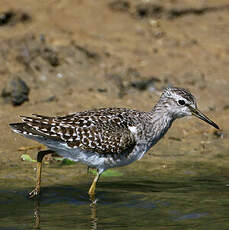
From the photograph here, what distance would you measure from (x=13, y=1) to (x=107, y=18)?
2479 millimetres

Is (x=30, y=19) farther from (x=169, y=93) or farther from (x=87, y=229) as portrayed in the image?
(x=87, y=229)

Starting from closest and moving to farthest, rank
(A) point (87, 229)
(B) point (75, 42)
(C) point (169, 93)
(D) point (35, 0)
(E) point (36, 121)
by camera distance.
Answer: (A) point (87, 229) → (E) point (36, 121) → (C) point (169, 93) → (B) point (75, 42) → (D) point (35, 0)

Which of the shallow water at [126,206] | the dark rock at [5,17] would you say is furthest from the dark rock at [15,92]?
the shallow water at [126,206]

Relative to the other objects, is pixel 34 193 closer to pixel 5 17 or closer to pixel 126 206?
pixel 126 206

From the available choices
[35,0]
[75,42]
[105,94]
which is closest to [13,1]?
[35,0]

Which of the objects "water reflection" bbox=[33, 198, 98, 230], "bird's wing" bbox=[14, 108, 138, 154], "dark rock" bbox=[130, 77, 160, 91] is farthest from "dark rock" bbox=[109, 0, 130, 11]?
"water reflection" bbox=[33, 198, 98, 230]

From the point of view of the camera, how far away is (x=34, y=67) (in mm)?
13852

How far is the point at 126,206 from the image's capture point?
30.7 feet

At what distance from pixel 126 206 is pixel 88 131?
1274 millimetres

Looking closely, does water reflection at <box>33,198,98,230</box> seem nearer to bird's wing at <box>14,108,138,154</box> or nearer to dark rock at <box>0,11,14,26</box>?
bird's wing at <box>14,108,138,154</box>

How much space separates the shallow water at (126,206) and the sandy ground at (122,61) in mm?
1032

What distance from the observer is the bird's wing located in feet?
30.5

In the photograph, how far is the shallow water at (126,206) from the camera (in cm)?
857

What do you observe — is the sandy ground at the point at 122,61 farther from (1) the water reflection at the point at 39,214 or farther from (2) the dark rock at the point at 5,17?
(1) the water reflection at the point at 39,214
